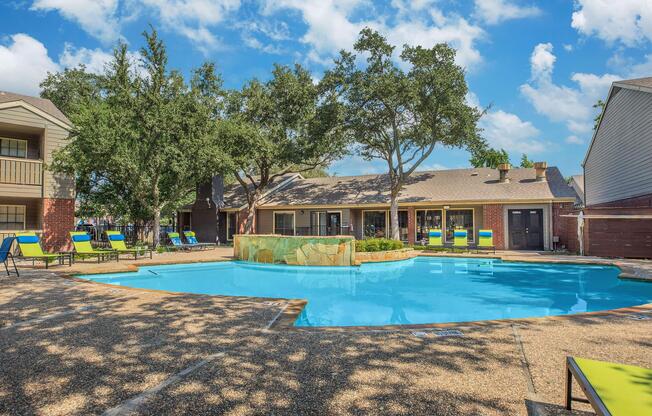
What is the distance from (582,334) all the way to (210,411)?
4633mm

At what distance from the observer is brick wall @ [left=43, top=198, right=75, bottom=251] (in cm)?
1661

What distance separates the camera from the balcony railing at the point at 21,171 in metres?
15.6

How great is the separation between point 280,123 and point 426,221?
11510mm

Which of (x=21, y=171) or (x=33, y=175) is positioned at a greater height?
(x=21, y=171)

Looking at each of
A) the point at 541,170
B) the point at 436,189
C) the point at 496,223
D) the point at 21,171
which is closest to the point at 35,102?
the point at 21,171

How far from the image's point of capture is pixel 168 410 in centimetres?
283

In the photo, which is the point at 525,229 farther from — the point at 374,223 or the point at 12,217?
the point at 12,217

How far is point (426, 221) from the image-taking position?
901 inches

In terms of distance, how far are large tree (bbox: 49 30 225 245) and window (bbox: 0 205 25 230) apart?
318 centimetres

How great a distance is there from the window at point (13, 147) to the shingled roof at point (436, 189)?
13659 millimetres

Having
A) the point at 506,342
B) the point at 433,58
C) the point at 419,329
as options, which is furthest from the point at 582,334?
the point at 433,58

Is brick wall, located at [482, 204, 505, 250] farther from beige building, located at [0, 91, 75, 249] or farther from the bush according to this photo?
beige building, located at [0, 91, 75, 249]

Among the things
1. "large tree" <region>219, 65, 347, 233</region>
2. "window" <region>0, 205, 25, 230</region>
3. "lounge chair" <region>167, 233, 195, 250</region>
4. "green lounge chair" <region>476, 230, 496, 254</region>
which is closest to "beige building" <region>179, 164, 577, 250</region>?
"green lounge chair" <region>476, 230, 496, 254</region>

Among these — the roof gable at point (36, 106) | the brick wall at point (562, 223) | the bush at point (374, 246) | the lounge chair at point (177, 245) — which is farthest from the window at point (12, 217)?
the brick wall at point (562, 223)
